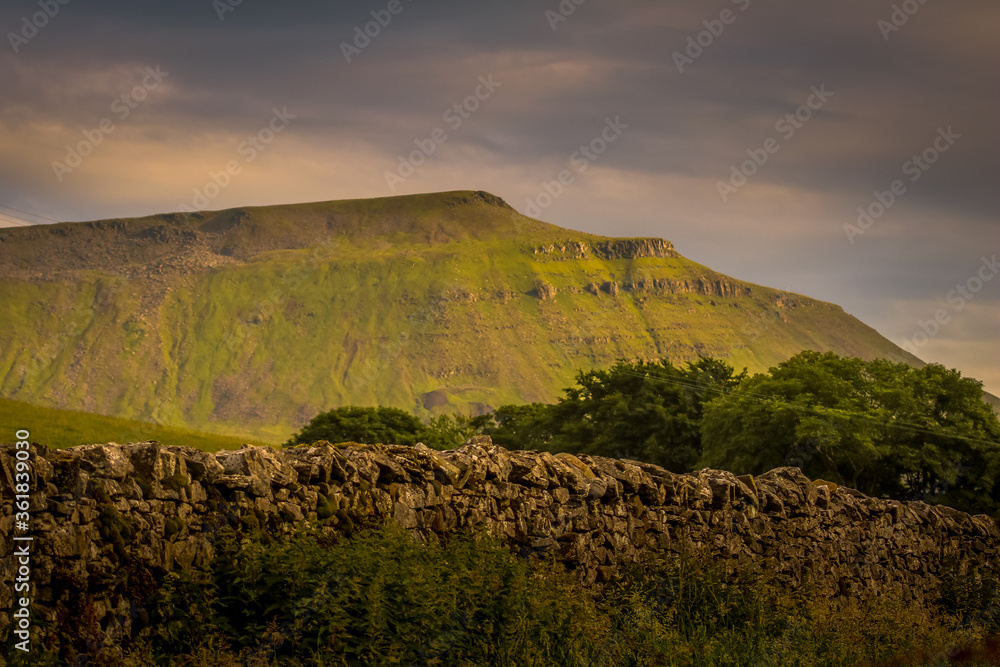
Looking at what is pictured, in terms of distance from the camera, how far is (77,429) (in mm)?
30875

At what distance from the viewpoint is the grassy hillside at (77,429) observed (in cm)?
2892

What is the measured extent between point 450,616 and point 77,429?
26.5 metres

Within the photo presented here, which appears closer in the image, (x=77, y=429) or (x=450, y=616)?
(x=450, y=616)

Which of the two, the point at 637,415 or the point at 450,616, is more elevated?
the point at 637,415

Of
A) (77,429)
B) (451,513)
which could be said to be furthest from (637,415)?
(451,513)

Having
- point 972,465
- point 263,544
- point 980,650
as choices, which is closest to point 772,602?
point 980,650

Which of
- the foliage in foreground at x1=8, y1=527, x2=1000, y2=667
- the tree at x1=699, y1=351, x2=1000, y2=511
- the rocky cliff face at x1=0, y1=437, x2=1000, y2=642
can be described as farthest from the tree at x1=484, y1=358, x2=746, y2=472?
the foliage in foreground at x1=8, y1=527, x2=1000, y2=667

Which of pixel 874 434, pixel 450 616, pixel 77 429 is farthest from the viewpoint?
pixel 874 434

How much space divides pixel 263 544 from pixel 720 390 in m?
52.6

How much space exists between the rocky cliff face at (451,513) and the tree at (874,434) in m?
21.0

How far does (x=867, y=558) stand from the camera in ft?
51.4

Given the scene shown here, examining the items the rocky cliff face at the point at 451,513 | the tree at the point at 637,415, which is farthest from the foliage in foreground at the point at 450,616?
the tree at the point at 637,415

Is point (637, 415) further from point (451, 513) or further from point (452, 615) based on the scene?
point (452, 615)

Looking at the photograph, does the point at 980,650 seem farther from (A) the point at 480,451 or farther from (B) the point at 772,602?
(A) the point at 480,451
